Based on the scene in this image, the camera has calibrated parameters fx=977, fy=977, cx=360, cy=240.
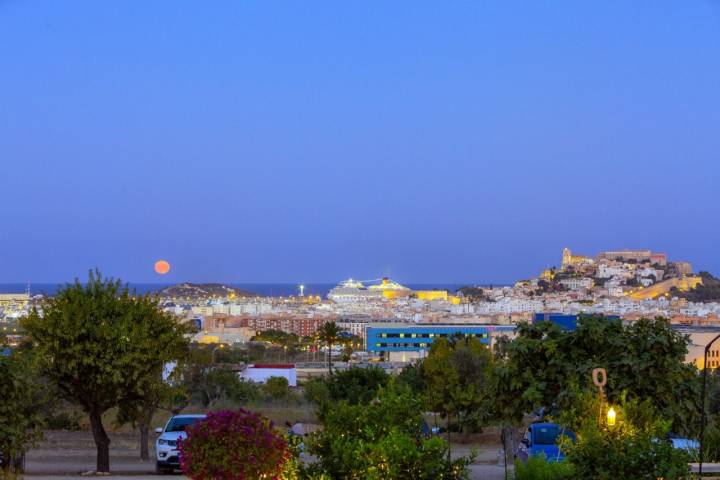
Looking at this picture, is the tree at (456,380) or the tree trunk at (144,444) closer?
the tree trunk at (144,444)

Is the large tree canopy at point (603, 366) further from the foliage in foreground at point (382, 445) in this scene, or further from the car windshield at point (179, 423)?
the car windshield at point (179, 423)

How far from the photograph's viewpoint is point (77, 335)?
1639 centimetres

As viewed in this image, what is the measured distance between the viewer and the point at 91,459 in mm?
20609

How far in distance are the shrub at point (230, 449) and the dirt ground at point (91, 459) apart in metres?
5.80

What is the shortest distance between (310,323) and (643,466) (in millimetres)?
140421

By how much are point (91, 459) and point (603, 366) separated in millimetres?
11060

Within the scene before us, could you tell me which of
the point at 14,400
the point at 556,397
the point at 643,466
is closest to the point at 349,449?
the point at 643,466

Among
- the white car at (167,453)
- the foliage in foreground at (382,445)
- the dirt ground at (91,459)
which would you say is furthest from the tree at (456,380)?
the foliage in foreground at (382,445)

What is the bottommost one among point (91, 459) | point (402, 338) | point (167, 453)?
point (91, 459)

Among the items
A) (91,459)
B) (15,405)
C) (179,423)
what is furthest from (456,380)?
(15,405)

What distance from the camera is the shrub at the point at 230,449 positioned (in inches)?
400

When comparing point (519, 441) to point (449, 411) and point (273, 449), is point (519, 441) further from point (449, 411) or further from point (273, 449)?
point (449, 411)

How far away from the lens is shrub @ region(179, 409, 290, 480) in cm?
1017

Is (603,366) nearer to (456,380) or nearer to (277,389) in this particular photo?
(456,380)
